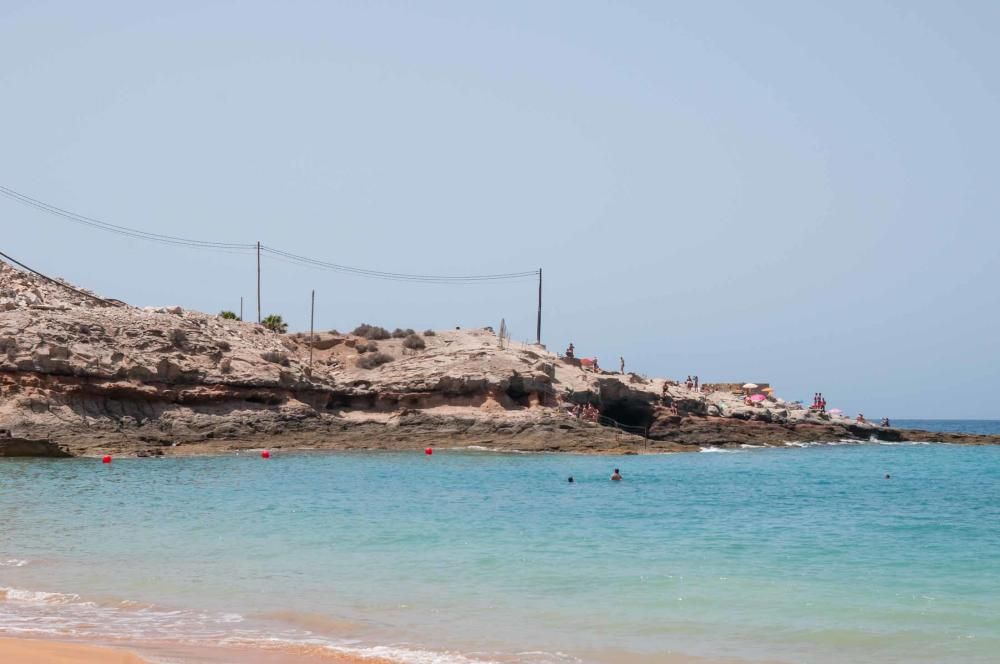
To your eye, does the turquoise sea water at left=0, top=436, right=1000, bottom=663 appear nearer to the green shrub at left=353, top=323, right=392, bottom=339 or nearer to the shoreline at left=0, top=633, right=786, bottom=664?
the shoreline at left=0, top=633, right=786, bottom=664

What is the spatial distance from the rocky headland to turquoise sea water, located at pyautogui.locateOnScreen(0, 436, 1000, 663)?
1158 centimetres

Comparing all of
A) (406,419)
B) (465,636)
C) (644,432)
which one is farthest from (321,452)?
(465,636)

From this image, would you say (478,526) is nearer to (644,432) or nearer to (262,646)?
(262,646)

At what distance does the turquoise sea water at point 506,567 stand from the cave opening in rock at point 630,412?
25.2 metres

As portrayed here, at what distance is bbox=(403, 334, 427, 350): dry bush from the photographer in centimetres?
5553

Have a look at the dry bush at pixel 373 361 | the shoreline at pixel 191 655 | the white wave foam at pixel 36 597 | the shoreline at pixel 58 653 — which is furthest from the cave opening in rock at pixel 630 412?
the shoreline at pixel 58 653

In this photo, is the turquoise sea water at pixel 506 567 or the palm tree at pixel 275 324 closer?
the turquoise sea water at pixel 506 567

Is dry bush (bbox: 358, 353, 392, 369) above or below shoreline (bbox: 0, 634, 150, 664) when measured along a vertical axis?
above

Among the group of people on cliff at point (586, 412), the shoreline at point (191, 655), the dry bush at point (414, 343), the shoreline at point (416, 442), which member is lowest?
the shoreline at point (191, 655)

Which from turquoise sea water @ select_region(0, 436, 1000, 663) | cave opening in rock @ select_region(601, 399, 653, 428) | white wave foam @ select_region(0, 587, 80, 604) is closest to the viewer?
turquoise sea water @ select_region(0, 436, 1000, 663)

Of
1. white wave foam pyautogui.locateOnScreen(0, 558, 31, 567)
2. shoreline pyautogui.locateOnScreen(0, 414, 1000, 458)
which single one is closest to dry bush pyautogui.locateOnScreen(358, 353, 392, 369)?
shoreline pyautogui.locateOnScreen(0, 414, 1000, 458)

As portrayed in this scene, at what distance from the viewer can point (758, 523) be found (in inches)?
814

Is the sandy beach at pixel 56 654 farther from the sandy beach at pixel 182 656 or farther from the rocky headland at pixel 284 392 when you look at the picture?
the rocky headland at pixel 284 392

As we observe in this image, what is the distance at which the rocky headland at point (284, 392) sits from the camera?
40000 mm
